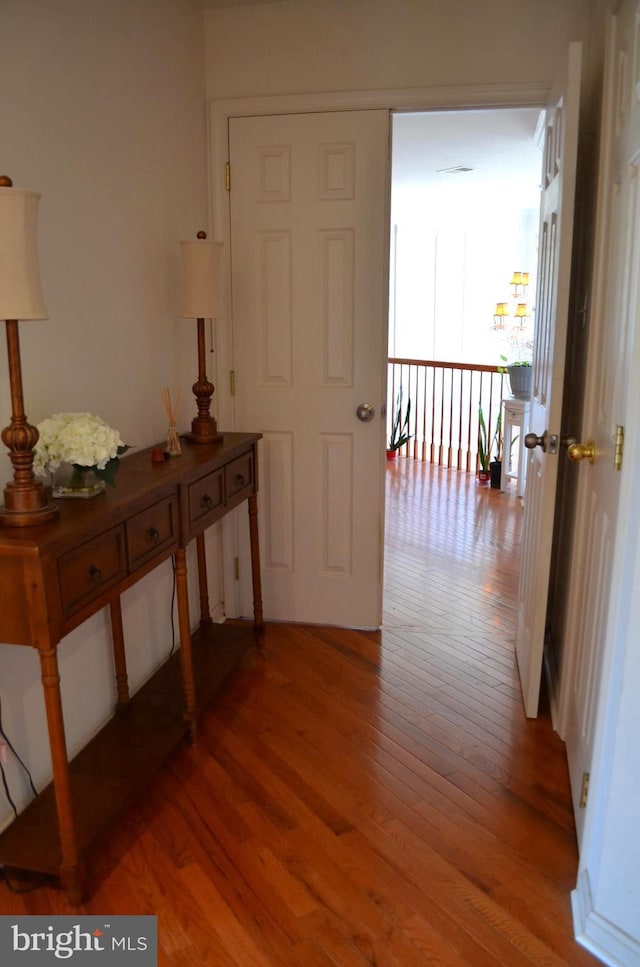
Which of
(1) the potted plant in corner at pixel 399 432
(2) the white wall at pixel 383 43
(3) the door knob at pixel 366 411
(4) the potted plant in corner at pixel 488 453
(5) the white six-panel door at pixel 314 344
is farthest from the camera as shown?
(1) the potted plant in corner at pixel 399 432

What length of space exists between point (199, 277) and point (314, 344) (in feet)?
2.15

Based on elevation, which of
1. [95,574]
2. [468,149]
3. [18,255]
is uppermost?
[468,149]

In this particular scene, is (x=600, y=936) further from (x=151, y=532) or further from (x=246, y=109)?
(x=246, y=109)

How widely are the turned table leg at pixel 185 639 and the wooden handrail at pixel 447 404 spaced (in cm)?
454

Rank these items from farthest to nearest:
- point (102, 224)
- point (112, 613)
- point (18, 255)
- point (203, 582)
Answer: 1. point (203, 582)
2. point (112, 613)
3. point (102, 224)
4. point (18, 255)

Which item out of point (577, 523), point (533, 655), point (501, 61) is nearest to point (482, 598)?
point (533, 655)

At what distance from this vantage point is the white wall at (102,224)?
6.24ft

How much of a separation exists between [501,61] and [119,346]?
1.74m

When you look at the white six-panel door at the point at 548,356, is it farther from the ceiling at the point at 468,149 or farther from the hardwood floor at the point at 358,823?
the ceiling at the point at 468,149

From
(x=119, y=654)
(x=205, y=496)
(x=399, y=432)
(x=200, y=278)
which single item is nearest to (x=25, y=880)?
(x=119, y=654)

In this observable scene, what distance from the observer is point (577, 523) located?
228cm

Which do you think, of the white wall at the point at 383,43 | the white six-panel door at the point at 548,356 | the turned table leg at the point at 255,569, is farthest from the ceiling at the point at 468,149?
the turned table leg at the point at 255,569

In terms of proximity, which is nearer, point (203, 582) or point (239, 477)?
point (239, 477)

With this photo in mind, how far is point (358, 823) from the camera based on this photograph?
6.66ft
